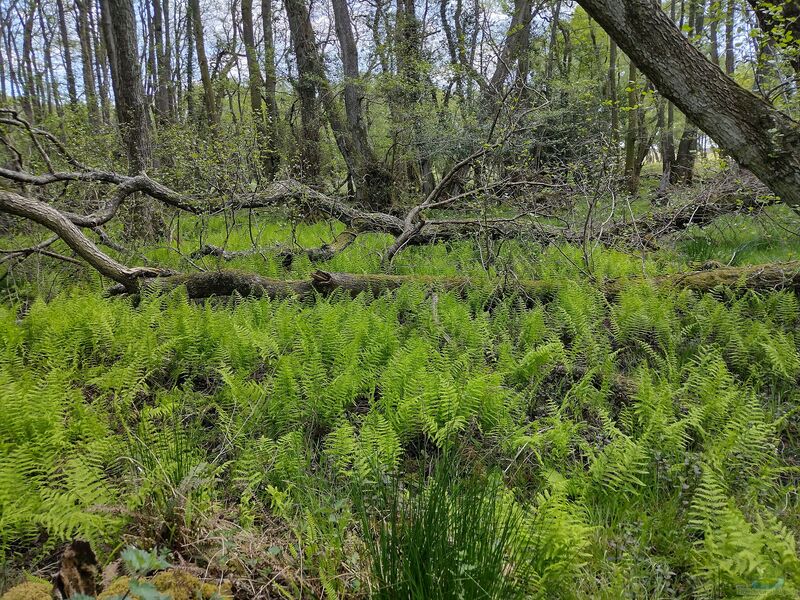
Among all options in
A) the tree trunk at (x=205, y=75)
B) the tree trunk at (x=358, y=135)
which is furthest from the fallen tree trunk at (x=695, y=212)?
the tree trunk at (x=205, y=75)

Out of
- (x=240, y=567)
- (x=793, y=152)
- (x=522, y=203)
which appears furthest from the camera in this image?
(x=522, y=203)

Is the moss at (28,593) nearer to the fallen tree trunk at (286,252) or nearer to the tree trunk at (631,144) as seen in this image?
the fallen tree trunk at (286,252)

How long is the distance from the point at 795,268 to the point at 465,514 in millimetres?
4527

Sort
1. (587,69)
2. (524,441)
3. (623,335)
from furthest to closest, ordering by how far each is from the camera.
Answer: (587,69) < (623,335) < (524,441)

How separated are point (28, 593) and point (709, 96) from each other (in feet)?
15.9

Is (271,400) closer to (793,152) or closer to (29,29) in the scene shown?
(793,152)

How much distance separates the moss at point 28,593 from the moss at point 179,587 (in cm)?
18

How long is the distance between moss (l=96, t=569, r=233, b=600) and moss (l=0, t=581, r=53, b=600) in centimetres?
18

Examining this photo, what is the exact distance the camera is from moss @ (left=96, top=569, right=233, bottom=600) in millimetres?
1544

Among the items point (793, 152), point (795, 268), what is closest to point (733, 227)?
point (795, 268)

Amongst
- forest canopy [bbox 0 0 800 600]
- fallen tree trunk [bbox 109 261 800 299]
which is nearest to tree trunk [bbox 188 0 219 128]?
forest canopy [bbox 0 0 800 600]

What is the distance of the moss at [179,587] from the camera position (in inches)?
60.8

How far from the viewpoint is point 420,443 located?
2994 mm

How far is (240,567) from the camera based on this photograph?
6.08ft
